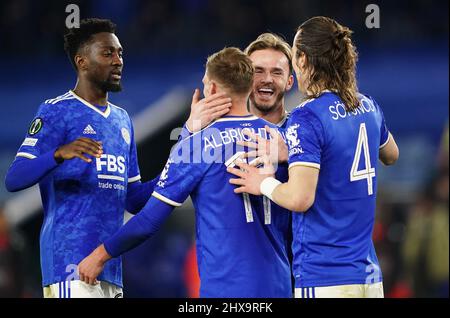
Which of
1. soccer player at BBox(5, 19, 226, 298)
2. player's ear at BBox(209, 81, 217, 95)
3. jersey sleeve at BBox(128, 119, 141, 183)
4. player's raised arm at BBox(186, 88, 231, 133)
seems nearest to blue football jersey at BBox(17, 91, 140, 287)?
soccer player at BBox(5, 19, 226, 298)

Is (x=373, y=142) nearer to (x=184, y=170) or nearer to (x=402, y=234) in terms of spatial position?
(x=184, y=170)

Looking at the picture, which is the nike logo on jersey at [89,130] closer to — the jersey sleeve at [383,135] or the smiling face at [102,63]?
the smiling face at [102,63]

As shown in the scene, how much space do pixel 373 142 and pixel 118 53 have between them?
1967 millimetres

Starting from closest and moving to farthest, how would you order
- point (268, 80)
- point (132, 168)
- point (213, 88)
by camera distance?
point (213, 88)
point (268, 80)
point (132, 168)

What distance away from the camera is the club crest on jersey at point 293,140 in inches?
197

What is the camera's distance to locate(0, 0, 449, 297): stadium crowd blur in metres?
10.9

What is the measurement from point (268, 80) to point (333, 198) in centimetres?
143

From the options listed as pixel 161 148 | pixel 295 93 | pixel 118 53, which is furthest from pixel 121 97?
pixel 118 53

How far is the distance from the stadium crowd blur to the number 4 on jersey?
593 cm

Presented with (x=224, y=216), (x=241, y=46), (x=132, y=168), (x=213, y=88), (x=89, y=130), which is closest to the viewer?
(x=224, y=216)

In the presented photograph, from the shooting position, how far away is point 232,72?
530 cm

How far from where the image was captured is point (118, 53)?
6.17 m

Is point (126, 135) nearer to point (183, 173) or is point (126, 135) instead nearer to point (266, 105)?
point (266, 105)

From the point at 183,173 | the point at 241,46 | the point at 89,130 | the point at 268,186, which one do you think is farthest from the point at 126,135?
the point at 241,46
